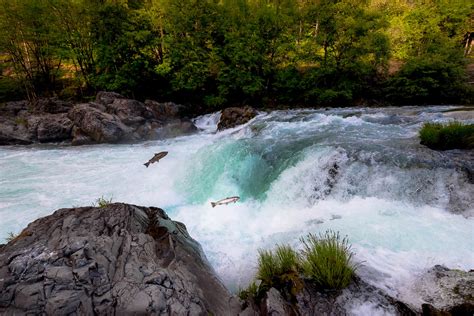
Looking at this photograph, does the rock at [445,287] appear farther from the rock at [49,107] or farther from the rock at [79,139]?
the rock at [49,107]

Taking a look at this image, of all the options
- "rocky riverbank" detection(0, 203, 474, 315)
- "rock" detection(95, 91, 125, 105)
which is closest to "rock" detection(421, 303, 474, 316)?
"rocky riverbank" detection(0, 203, 474, 315)

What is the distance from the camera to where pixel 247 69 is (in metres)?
19.8

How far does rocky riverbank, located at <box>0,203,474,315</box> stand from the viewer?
2882mm

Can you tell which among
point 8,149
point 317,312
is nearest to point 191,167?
point 317,312

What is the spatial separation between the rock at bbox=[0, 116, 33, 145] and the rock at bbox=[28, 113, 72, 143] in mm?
317

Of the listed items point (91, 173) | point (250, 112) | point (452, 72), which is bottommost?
point (91, 173)

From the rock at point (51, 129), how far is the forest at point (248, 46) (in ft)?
19.4

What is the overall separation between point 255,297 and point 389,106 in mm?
17303

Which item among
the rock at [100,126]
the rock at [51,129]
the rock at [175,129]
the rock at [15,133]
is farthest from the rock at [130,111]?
the rock at [15,133]

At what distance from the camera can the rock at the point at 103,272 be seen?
9.37 feet

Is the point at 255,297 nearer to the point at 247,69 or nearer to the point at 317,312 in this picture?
the point at 317,312

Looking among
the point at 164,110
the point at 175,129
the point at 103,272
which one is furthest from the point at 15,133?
the point at 103,272

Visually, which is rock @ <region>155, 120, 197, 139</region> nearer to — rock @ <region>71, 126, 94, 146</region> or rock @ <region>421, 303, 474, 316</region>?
rock @ <region>71, 126, 94, 146</region>

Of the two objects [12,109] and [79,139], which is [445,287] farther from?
[12,109]
